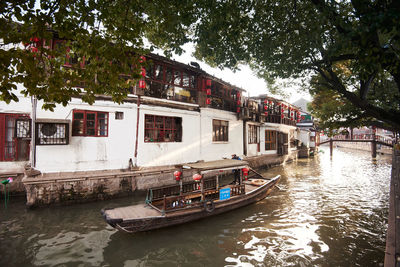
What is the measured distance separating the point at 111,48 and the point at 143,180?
28.5 feet

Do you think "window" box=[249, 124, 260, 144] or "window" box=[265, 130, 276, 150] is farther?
Result: "window" box=[265, 130, 276, 150]

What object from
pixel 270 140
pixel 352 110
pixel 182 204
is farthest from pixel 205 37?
pixel 270 140

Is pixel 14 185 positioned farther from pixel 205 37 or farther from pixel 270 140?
pixel 270 140

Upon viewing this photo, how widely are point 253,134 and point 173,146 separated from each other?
1102cm

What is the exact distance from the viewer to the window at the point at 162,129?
42.2ft

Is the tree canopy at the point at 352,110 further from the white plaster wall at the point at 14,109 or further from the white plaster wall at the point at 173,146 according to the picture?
the white plaster wall at the point at 14,109

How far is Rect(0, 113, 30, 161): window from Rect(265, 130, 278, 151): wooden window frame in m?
21.2

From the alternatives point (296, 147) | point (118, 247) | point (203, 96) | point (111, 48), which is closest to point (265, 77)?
point (203, 96)

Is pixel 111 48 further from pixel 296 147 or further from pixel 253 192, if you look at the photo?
pixel 296 147

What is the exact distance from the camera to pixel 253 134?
2183cm

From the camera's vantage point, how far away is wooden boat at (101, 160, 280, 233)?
6875 millimetres

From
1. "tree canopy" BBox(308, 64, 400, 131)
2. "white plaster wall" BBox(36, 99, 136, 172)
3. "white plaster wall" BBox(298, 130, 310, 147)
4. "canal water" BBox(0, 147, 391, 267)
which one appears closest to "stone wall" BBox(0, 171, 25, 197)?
"canal water" BBox(0, 147, 391, 267)

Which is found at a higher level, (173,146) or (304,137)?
(304,137)

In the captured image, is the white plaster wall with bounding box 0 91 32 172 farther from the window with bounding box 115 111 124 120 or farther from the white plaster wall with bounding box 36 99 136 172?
the window with bounding box 115 111 124 120
